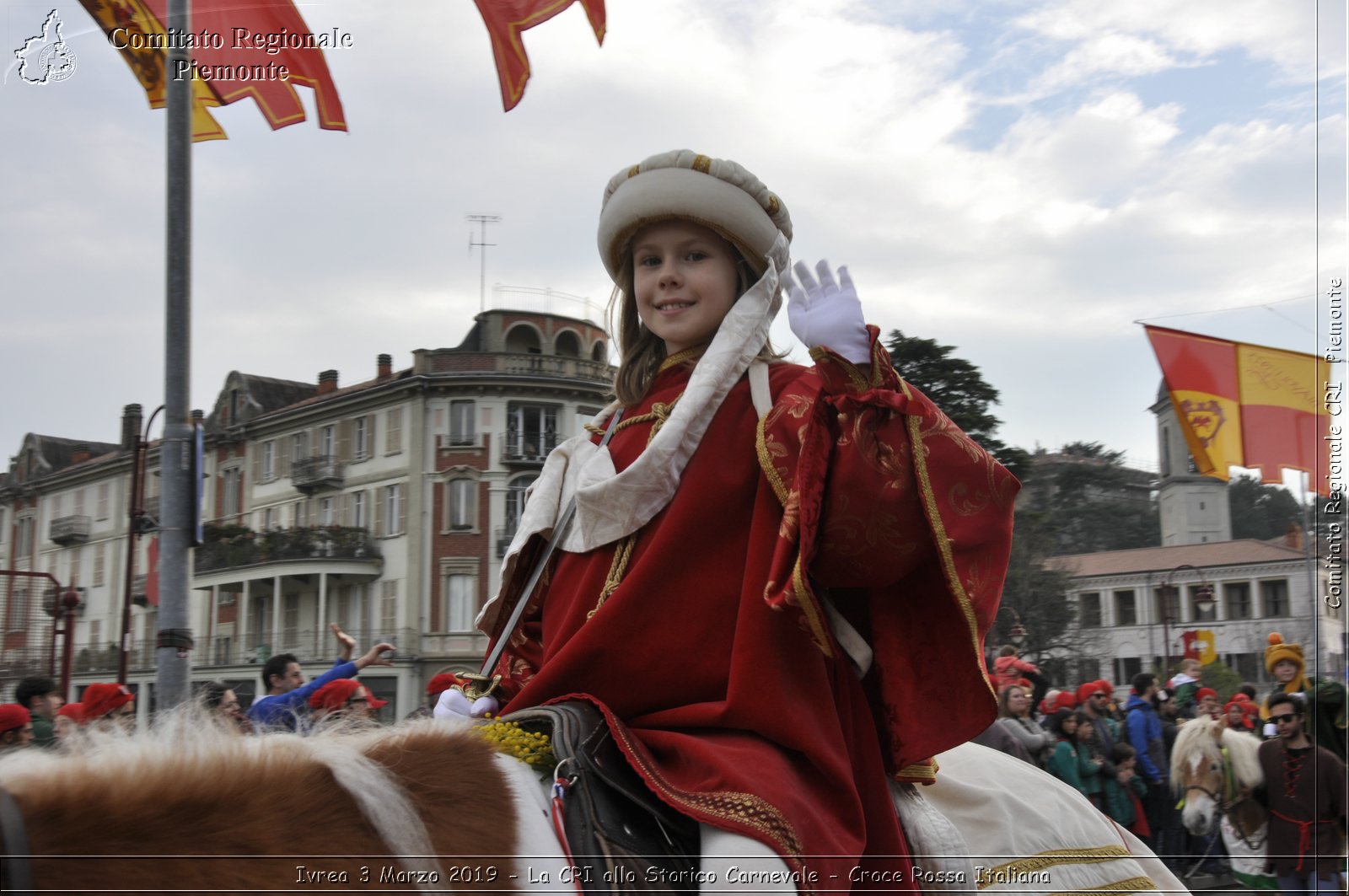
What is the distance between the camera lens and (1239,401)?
10586 millimetres

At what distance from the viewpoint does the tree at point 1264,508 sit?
12.0 metres

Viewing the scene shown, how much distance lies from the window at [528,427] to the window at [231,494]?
10225mm

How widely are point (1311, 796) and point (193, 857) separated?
8.75 m

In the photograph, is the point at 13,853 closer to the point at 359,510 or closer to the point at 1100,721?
the point at 1100,721

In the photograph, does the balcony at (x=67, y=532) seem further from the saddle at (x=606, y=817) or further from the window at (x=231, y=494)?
the window at (x=231, y=494)

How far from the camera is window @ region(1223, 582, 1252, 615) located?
2175 centimetres

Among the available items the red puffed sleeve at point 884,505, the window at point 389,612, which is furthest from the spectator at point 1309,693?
the window at point 389,612

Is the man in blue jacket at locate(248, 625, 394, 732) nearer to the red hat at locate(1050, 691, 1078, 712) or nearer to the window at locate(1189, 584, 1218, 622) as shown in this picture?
the red hat at locate(1050, 691, 1078, 712)

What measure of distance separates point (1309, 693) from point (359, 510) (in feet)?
128

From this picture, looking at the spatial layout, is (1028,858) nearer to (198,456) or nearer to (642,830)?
(642,830)

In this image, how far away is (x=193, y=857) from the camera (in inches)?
74.8

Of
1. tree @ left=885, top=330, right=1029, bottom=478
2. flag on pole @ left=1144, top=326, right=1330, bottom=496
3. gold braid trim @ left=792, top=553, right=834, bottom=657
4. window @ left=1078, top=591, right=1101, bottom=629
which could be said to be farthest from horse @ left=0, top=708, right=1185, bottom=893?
window @ left=1078, top=591, right=1101, bottom=629

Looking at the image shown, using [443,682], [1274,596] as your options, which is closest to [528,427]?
[1274,596]

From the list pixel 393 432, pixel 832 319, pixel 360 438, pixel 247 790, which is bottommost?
pixel 247 790
